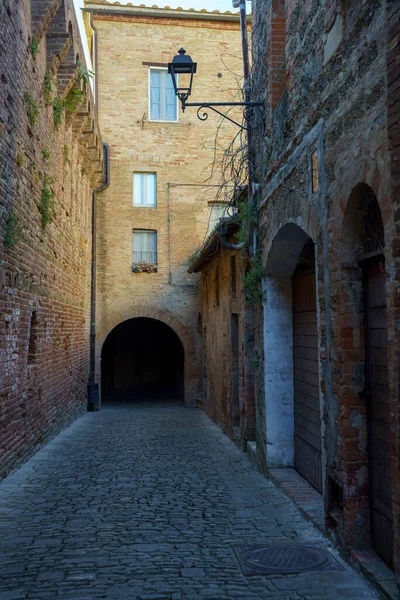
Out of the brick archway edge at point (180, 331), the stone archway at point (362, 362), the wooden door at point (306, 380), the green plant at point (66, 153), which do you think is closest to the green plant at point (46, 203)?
the green plant at point (66, 153)

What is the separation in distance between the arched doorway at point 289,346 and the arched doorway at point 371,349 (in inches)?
76.4

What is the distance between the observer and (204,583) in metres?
3.81

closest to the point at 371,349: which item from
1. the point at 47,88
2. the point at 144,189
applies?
the point at 47,88

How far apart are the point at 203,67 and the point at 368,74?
48.6ft

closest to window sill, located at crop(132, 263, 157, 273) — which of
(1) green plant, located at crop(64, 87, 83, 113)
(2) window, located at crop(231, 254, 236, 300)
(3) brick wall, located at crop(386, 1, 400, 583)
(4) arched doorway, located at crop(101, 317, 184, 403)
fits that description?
(1) green plant, located at crop(64, 87, 83, 113)

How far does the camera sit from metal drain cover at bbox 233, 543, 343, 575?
4004 mm

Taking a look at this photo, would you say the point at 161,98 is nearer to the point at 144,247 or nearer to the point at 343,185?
the point at 144,247

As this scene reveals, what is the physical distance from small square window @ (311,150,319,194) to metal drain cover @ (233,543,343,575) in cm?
287

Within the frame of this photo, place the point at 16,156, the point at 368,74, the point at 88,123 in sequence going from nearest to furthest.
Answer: the point at 368,74 → the point at 16,156 → the point at 88,123

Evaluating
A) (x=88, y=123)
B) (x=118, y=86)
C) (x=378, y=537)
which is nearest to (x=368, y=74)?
(x=378, y=537)

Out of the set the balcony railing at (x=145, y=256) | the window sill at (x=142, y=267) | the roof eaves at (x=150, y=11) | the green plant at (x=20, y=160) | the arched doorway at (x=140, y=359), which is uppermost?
the roof eaves at (x=150, y=11)

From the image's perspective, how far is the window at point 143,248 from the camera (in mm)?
16609

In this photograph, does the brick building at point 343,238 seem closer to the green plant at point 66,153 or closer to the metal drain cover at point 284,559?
the metal drain cover at point 284,559

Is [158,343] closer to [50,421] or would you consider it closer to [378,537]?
[50,421]
